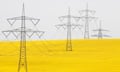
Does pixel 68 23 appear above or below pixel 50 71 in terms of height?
above

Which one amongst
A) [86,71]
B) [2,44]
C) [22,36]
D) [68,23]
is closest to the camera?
[22,36]

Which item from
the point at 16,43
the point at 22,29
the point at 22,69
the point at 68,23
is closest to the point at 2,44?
the point at 16,43

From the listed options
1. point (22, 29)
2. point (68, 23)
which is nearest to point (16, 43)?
point (68, 23)

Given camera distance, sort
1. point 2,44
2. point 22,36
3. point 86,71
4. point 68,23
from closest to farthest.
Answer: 1. point 22,36
2. point 86,71
3. point 68,23
4. point 2,44

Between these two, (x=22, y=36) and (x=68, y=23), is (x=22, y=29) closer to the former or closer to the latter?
(x=22, y=36)

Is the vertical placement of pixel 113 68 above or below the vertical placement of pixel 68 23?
below

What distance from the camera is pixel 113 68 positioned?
1061 inches

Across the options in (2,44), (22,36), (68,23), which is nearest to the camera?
(22,36)

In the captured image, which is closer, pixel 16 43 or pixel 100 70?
pixel 100 70

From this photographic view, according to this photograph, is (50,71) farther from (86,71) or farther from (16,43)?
(16,43)

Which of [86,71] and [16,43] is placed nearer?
[86,71]

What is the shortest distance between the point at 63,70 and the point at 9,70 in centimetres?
249

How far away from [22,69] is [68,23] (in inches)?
367

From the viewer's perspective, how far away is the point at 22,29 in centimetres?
2044
